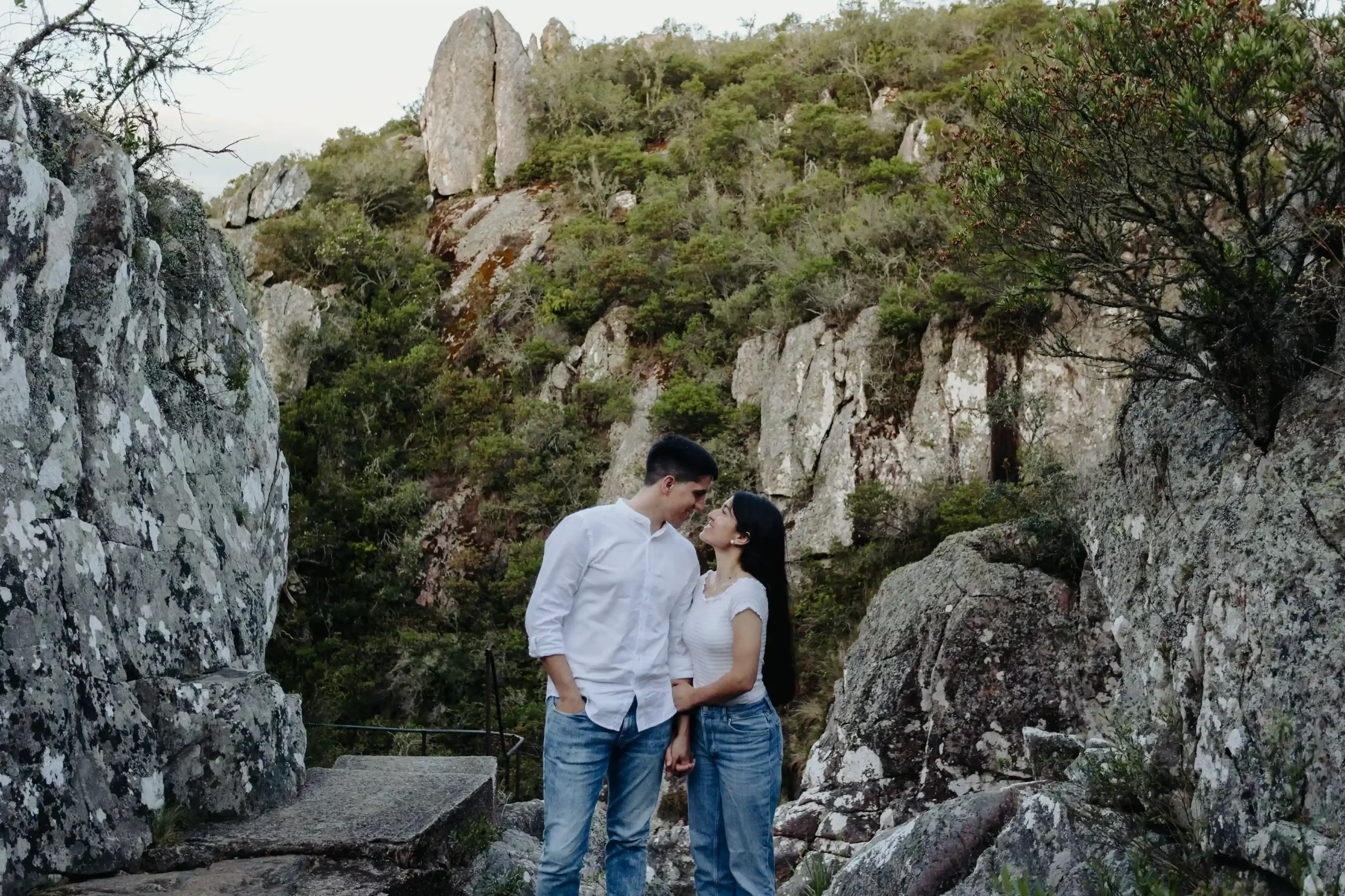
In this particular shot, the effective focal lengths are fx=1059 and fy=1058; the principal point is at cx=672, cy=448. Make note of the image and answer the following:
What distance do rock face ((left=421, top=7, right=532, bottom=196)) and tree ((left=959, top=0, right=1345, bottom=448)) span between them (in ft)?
92.5

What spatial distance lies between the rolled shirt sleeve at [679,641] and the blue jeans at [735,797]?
5.5 inches

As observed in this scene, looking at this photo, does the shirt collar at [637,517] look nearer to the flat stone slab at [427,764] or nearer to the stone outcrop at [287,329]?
the flat stone slab at [427,764]

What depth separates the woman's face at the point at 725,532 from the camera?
3.39m

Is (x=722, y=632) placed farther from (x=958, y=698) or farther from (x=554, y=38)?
(x=554, y=38)

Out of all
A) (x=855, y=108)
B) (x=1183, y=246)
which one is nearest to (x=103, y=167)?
(x=1183, y=246)

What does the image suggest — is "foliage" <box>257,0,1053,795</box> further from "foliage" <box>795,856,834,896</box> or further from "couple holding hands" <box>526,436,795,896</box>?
"couple holding hands" <box>526,436,795,896</box>

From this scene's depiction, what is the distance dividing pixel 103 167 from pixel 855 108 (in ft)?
86.7

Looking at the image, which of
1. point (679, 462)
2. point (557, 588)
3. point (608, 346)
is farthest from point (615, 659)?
point (608, 346)

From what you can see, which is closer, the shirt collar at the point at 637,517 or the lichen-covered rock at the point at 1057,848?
the shirt collar at the point at 637,517

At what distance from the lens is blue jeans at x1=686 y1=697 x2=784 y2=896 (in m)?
3.28

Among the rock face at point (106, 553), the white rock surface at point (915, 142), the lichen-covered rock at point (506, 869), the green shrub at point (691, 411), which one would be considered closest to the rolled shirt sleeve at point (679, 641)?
the lichen-covered rock at point (506, 869)

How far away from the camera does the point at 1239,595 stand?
4.19 m

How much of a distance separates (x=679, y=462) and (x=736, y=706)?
785mm

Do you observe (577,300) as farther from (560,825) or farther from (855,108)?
(560,825)
